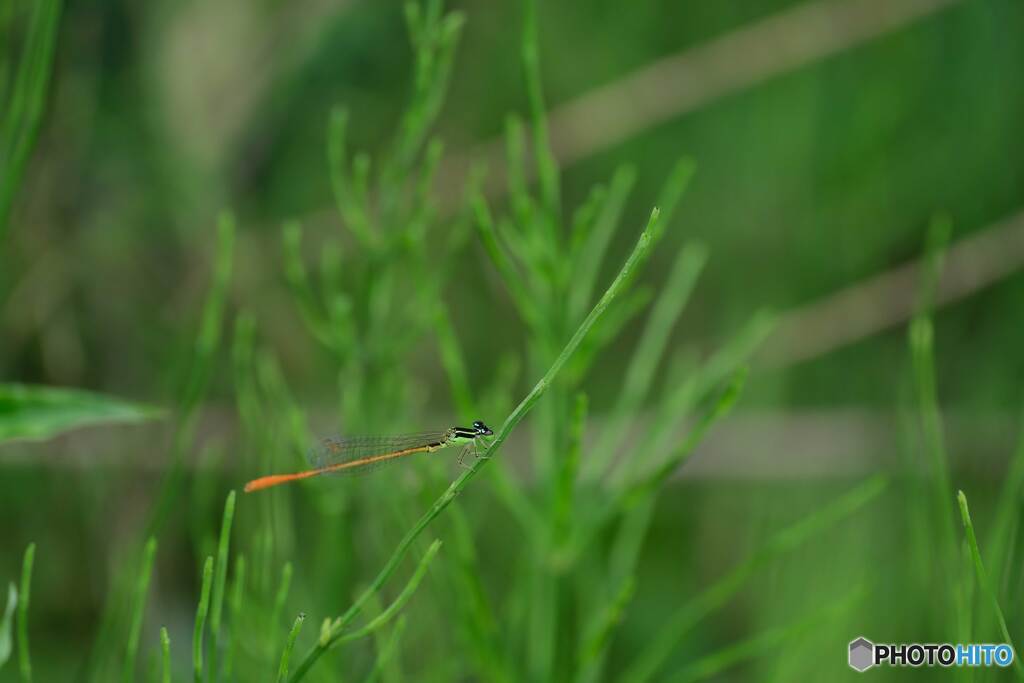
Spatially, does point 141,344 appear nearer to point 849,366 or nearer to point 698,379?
point 698,379

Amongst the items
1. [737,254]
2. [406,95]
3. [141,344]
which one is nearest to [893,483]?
[737,254]

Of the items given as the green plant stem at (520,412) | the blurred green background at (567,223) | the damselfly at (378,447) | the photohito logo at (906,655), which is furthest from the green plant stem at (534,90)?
the blurred green background at (567,223)

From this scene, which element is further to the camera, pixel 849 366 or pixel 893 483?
pixel 849 366

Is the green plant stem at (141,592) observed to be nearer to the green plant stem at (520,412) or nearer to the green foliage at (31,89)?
the green plant stem at (520,412)

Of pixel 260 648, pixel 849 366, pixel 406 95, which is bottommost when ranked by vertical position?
pixel 260 648

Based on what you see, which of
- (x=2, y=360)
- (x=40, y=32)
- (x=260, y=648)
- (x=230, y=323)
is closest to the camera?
(x=40, y=32)

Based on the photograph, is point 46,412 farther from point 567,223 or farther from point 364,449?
point 567,223

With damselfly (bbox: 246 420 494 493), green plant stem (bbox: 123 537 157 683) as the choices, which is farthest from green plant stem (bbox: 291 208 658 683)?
damselfly (bbox: 246 420 494 493)
